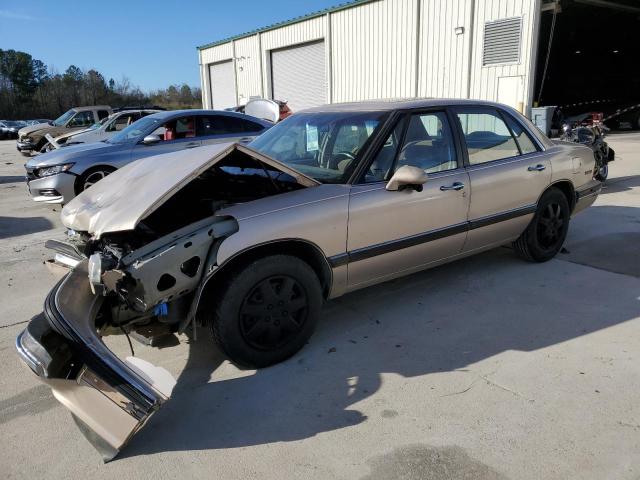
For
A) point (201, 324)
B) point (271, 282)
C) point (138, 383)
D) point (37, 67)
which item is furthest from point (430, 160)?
point (37, 67)

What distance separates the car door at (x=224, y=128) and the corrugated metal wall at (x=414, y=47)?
853 centimetres

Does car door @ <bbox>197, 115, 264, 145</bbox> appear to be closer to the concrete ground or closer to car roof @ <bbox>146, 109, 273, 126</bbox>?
car roof @ <bbox>146, 109, 273, 126</bbox>

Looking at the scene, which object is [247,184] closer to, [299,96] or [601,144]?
[601,144]

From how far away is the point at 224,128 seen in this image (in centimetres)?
871

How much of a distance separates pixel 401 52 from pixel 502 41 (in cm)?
389

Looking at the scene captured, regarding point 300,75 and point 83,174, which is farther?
point 300,75

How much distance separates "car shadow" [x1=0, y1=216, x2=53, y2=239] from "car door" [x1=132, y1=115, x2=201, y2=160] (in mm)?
1660

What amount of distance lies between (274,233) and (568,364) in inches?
79.2

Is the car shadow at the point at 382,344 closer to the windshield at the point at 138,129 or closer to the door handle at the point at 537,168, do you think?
the door handle at the point at 537,168

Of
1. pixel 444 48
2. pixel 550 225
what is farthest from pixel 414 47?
pixel 550 225

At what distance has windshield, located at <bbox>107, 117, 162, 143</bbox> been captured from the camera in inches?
320

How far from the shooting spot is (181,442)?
2.52 metres

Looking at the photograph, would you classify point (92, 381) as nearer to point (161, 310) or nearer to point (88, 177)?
point (161, 310)

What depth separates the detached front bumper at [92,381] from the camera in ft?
7.58
